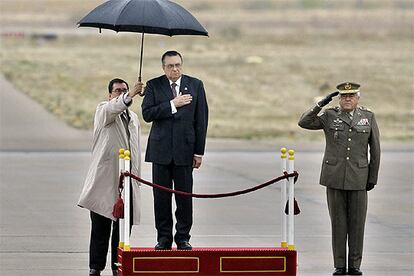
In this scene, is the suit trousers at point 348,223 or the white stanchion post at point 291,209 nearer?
the white stanchion post at point 291,209

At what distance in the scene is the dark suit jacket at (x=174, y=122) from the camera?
35.9 feet

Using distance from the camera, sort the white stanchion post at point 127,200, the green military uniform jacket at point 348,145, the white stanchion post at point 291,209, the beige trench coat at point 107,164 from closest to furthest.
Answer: the white stanchion post at point 127,200, the white stanchion post at point 291,209, the beige trench coat at point 107,164, the green military uniform jacket at point 348,145

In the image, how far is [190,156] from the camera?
11.0 meters

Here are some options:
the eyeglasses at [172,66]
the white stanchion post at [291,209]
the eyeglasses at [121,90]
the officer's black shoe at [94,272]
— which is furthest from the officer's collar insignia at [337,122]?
the officer's black shoe at [94,272]

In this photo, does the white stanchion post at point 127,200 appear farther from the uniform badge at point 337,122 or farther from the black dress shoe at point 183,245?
the uniform badge at point 337,122

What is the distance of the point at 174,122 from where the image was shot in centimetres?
1095

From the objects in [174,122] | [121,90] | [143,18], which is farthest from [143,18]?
[174,122]

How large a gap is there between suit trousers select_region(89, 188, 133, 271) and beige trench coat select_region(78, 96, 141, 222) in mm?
183

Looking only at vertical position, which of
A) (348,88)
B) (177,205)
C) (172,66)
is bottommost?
(177,205)

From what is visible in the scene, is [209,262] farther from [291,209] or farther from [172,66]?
[172,66]

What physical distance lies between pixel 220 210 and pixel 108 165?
20.4 ft

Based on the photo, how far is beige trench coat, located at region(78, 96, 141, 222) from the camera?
1071 centimetres

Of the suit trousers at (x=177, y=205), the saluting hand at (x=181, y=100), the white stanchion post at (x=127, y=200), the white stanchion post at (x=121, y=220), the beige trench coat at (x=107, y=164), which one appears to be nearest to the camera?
the white stanchion post at (x=127, y=200)

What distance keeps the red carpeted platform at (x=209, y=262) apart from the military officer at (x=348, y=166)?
3.66 ft
